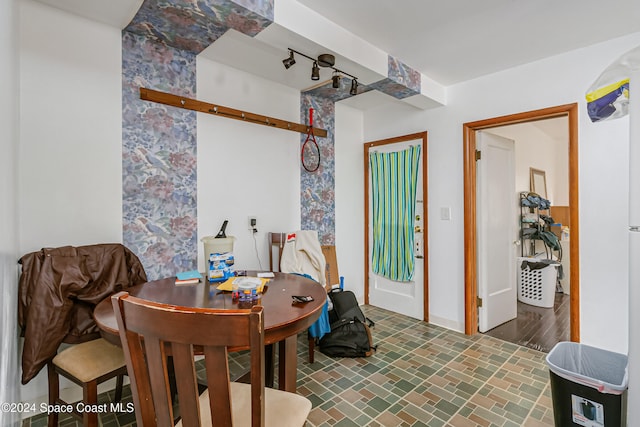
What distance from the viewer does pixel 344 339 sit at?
272cm

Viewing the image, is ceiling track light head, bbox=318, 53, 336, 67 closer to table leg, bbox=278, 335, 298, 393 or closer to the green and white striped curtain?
the green and white striped curtain

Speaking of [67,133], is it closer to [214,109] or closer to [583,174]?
[214,109]

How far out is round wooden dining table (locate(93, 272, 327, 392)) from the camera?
4.45 ft

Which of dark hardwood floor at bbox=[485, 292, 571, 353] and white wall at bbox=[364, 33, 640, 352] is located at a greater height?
white wall at bbox=[364, 33, 640, 352]

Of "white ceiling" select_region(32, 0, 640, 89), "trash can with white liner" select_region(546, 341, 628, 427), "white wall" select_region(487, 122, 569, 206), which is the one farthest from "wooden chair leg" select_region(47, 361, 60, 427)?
"white wall" select_region(487, 122, 569, 206)

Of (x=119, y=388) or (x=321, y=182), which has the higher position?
(x=321, y=182)

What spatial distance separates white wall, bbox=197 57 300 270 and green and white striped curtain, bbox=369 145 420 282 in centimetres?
109

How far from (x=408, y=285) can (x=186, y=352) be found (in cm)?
Result: 318

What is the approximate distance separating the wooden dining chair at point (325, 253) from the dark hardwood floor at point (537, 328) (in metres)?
1.68

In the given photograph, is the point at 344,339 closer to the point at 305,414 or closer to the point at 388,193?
the point at 305,414

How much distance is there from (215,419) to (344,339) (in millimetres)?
1941

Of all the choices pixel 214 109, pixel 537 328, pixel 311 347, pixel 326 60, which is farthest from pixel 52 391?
pixel 537 328

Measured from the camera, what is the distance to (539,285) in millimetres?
4117

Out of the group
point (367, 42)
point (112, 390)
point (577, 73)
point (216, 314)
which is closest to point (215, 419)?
point (216, 314)
